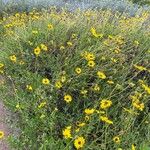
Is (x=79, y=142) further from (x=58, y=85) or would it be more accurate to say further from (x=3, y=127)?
(x=3, y=127)

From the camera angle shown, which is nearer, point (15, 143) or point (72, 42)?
point (15, 143)

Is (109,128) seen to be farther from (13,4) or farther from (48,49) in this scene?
(13,4)

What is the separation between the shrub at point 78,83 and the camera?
12.3 feet

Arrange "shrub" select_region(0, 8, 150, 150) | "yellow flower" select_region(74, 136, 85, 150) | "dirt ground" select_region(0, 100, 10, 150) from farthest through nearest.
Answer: "dirt ground" select_region(0, 100, 10, 150)
"shrub" select_region(0, 8, 150, 150)
"yellow flower" select_region(74, 136, 85, 150)

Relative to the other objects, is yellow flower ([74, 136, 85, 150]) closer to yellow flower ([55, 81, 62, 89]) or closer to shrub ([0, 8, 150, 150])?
shrub ([0, 8, 150, 150])

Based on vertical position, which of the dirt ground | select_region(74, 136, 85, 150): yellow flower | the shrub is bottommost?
the dirt ground

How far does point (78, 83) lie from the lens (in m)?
4.37

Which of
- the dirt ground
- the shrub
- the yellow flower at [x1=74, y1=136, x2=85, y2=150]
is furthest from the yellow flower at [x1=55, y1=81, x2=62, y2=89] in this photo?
the yellow flower at [x1=74, y1=136, x2=85, y2=150]

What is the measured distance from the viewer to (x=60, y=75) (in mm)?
4461

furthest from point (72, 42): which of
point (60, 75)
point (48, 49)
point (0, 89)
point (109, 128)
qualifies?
point (109, 128)

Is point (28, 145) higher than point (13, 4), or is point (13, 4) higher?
point (28, 145)

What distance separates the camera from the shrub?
3.76 meters

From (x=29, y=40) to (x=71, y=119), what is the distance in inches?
56.2

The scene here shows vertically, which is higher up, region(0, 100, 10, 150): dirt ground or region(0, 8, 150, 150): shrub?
region(0, 8, 150, 150): shrub
